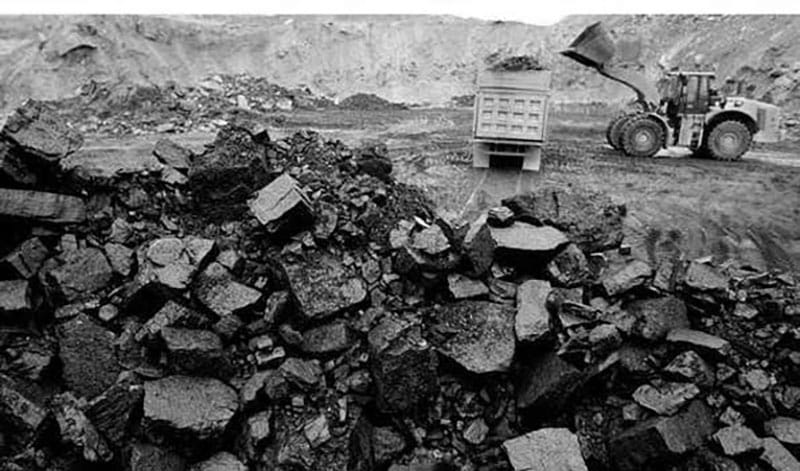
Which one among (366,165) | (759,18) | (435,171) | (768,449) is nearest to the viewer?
(768,449)

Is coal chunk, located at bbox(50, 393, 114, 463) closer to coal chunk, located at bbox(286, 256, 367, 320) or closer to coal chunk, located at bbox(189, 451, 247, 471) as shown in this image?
coal chunk, located at bbox(189, 451, 247, 471)

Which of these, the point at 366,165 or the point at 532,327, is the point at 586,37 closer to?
the point at 366,165

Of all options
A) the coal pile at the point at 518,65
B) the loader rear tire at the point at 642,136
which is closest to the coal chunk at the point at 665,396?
the coal pile at the point at 518,65

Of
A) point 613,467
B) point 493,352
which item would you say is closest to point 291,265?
point 493,352

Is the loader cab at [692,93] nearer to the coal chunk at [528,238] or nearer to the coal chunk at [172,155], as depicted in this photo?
the coal chunk at [528,238]

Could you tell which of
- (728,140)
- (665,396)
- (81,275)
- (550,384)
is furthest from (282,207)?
(728,140)

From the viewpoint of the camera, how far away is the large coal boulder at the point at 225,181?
693 cm

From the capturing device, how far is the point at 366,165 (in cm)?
810

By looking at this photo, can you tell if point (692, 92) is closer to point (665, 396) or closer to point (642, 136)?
point (642, 136)

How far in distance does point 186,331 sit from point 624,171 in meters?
8.82

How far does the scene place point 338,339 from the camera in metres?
5.98

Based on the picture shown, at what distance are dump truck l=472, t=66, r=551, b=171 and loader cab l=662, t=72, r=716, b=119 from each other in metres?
3.28

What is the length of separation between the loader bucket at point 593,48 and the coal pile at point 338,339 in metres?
6.33

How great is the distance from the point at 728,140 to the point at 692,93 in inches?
52.2
